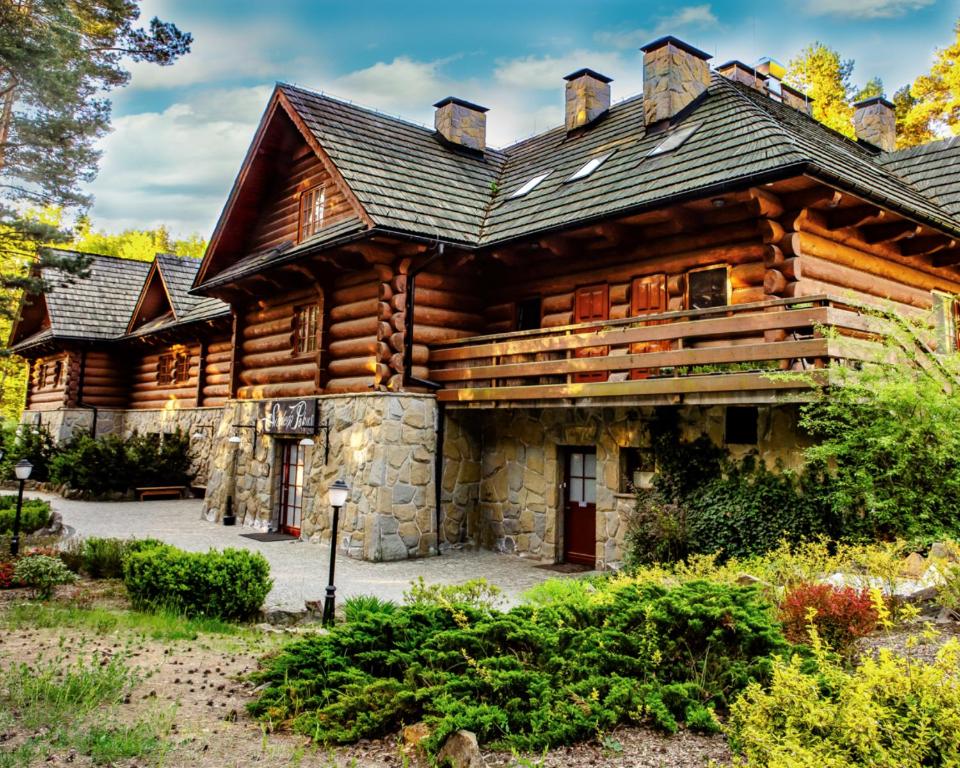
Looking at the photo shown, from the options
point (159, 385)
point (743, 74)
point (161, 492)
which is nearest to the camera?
point (743, 74)

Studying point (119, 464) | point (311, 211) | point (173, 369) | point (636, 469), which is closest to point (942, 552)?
point (636, 469)

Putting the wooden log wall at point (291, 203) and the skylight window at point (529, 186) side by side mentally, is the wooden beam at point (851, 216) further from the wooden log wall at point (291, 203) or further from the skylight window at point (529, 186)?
the wooden log wall at point (291, 203)

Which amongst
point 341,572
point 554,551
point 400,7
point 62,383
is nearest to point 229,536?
point 341,572

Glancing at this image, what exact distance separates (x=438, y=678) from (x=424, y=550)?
27.6 feet

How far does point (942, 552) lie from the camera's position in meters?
7.86

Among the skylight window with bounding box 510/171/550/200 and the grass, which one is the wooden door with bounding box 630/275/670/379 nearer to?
the skylight window with bounding box 510/171/550/200

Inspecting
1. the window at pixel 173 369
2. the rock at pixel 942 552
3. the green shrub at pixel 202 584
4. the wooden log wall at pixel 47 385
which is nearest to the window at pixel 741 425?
the rock at pixel 942 552

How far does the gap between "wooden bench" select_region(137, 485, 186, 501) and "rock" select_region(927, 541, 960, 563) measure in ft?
71.3

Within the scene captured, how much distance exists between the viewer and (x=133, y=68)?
20359 mm

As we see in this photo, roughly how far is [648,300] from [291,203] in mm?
9423

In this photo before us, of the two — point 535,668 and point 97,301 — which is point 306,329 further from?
point 97,301

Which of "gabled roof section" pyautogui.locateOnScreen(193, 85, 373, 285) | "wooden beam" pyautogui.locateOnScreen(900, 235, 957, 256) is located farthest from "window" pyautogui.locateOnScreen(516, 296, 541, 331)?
"wooden beam" pyautogui.locateOnScreen(900, 235, 957, 256)

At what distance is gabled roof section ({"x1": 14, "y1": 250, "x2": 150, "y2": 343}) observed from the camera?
94.1 feet

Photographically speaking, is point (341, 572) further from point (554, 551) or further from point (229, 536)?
point (229, 536)
